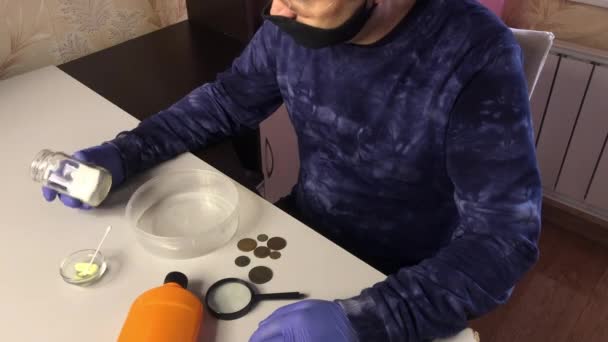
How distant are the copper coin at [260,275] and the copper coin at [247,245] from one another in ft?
0.13

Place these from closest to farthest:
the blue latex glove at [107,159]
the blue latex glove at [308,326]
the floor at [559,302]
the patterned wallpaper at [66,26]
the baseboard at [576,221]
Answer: the blue latex glove at [308,326], the blue latex glove at [107,159], the patterned wallpaper at [66,26], the floor at [559,302], the baseboard at [576,221]

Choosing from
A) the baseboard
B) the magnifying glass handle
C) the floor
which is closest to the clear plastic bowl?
the magnifying glass handle

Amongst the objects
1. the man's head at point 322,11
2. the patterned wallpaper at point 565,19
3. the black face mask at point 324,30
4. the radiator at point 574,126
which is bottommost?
the radiator at point 574,126

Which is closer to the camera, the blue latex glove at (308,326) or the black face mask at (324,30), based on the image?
the blue latex glove at (308,326)

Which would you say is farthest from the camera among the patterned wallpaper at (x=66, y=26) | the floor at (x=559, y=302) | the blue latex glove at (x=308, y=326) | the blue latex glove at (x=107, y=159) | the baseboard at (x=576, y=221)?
the baseboard at (x=576, y=221)

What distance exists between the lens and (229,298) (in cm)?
67

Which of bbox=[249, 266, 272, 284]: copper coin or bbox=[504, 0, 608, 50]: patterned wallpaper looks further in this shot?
bbox=[504, 0, 608, 50]: patterned wallpaper

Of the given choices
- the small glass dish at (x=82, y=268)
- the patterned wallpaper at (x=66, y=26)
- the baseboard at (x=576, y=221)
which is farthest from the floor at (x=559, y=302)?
the patterned wallpaper at (x=66, y=26)

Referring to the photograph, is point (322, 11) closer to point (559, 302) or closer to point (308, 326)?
point (308, 326)

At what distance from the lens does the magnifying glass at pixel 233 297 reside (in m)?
0.65

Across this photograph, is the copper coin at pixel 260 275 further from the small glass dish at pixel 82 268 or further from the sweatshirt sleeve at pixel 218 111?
the sweatshirt sleeve at pixel 218 111

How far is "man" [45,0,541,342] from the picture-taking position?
25.1 inches

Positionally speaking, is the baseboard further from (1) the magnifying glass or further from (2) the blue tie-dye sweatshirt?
(1) the magnifying glass

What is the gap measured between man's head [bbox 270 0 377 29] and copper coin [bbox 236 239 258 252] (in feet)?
1.03
